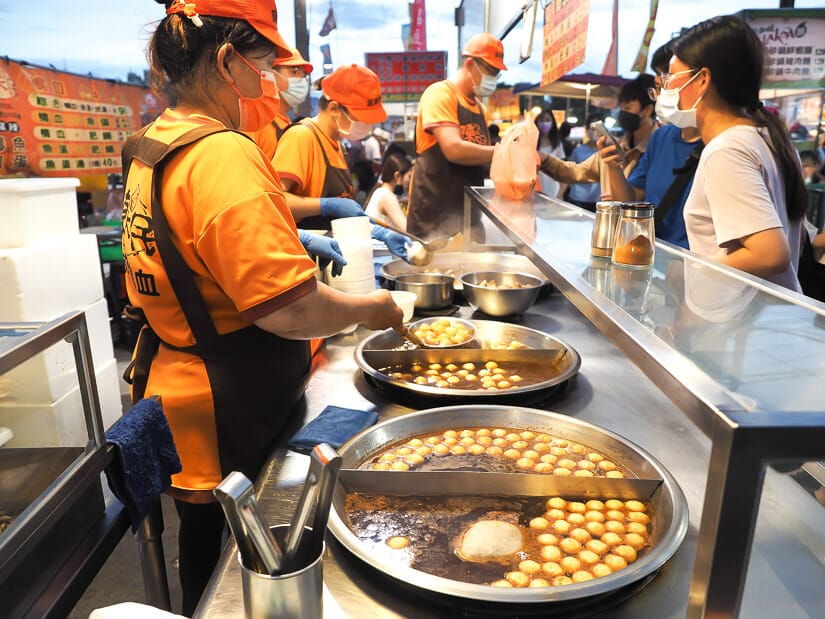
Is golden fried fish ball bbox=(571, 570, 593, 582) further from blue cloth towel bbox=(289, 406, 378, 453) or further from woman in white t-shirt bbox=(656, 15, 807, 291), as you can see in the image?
woman in white t-shirt bbox=(656, 15, 807, 291)

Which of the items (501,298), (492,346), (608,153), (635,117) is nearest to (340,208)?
(501,298)

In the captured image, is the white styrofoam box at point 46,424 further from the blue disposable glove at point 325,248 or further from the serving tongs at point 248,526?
the blue disposable glove at point 325,248

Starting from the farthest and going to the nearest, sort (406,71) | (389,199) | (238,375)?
(406,71) → (389,199) → (238,375)

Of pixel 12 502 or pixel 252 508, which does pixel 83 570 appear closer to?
pixel 12 502

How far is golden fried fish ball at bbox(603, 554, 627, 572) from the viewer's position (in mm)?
1047

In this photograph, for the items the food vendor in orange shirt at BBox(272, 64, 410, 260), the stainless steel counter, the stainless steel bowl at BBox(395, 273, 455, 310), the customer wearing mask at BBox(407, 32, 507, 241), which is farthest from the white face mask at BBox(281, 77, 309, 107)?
the stainless steel counter

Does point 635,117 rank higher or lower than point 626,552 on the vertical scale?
higher

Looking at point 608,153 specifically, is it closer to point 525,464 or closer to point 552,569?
point 525,464

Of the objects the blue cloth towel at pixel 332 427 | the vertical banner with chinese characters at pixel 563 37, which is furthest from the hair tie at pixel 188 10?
the vertical banner with chinese characters at pixel 563 37

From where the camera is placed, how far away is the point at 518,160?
10.7ft

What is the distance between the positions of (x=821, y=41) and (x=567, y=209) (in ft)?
15.0

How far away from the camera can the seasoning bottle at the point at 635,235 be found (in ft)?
4.95

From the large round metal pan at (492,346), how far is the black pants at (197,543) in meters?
0.65

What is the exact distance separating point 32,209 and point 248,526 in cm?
340
